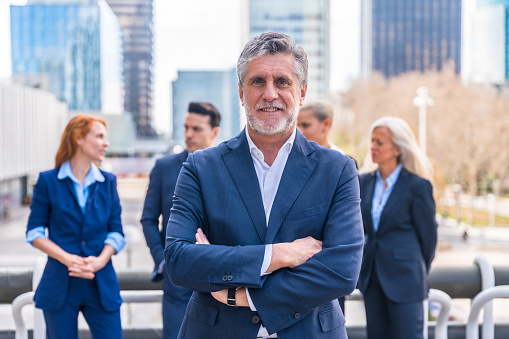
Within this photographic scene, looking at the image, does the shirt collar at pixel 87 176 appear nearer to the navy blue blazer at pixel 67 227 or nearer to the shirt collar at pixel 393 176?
the navy blue blazer at pixel 67 227

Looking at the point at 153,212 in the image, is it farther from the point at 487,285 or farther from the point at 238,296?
the point at 487,285

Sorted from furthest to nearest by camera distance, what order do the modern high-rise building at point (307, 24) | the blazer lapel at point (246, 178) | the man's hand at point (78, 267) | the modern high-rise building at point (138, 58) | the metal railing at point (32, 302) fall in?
the modern high-rise building at point (138, 58) < the modern high-rise building at point (307, 24) < the metal railing at point (32, 302) < the man's hand at point (78, 267) < the blazer lapel at point (246, 178)

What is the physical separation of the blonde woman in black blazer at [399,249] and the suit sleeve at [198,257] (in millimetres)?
1876

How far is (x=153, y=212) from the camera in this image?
3787mm

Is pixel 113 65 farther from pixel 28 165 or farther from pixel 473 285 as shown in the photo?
pixel 473 285

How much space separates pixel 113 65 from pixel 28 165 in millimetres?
69992

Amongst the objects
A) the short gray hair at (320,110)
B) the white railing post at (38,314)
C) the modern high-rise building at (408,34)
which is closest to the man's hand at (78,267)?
the white railing post at (38,314)

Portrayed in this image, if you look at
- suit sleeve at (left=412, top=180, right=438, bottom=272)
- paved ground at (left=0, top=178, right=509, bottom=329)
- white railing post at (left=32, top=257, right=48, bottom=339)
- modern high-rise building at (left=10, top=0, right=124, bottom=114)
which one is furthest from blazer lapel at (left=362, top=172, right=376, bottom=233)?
modern high-rise building at (left=10, top=0, right=124, bottom=114)

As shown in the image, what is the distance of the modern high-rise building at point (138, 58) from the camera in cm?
16112

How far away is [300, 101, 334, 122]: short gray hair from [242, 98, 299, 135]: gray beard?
6.69 feet

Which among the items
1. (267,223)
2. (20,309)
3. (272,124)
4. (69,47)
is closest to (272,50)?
(272,124)

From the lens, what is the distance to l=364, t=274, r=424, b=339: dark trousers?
3.57 m

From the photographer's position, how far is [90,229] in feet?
11.3

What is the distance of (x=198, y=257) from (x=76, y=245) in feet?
5.51
